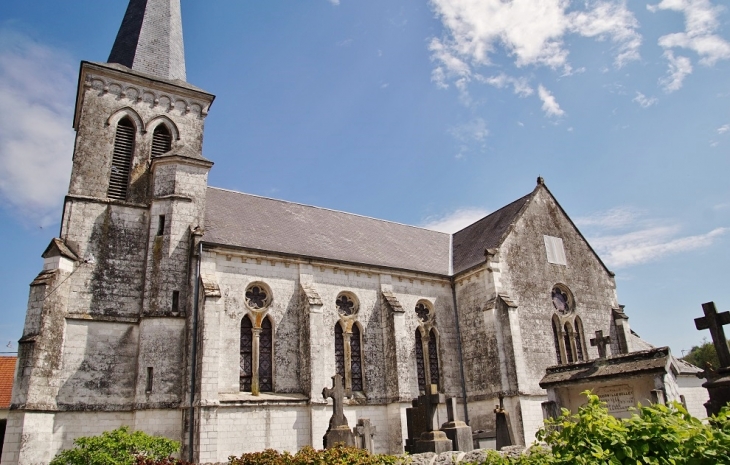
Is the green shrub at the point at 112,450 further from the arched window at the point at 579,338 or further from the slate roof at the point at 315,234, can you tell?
the arched window at the point at 579,338

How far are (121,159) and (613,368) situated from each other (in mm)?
18879

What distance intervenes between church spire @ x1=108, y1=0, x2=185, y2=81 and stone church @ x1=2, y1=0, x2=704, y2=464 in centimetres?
9

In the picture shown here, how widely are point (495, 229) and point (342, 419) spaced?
13.0 meters

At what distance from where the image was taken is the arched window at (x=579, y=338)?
77.2 ft

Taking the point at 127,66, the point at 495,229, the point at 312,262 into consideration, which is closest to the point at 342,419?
the point at 312,262

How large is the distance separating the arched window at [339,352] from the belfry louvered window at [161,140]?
10.2 m

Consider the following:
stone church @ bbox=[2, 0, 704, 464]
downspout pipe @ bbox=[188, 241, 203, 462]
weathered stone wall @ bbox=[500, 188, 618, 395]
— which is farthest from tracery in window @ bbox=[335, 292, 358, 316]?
weathered stone wall @ bbox=[500, 188, 618, 395]

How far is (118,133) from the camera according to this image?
21188 millimetres

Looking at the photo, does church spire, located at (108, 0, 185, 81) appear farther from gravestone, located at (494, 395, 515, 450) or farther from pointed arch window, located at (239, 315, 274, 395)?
gravestone, located at (494, 395, 515, 450)

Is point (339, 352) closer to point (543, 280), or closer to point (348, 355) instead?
point (348, 355)

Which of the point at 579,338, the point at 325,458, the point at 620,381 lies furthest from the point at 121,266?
the point at 579,338

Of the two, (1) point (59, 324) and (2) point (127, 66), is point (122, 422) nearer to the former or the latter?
(1) point (59, 324)

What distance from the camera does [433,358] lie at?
2281 centimetres

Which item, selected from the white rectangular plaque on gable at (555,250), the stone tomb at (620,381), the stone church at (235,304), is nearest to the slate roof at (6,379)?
the stone church at (235,304)
